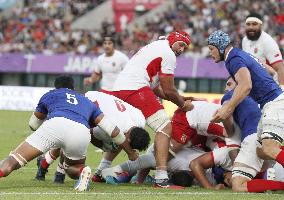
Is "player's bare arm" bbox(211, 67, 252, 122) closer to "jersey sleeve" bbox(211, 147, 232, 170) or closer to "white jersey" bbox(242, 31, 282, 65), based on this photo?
"jersey sleeve" bbox(211, 147, 232, 170)

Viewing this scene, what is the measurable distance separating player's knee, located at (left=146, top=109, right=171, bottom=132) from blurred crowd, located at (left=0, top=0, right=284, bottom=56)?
19725mm

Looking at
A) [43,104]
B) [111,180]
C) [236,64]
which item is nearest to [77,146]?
[43,104]

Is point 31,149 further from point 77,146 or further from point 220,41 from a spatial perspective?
point 220,41

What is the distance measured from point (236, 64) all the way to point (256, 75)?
0.93ft

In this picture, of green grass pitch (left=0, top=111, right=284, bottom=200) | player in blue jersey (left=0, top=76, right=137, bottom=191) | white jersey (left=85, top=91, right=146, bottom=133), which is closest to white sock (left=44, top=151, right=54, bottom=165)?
green grass pitch (left=0, top=111, right=284, bottom=200)

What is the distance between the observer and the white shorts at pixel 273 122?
33.4 feet

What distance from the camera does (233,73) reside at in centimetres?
1062

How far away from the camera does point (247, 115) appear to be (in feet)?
35.8

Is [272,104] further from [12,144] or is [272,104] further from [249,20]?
[12,144]

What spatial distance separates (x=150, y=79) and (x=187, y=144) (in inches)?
39.8

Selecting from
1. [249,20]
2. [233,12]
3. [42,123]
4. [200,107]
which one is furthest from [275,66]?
[233,12]

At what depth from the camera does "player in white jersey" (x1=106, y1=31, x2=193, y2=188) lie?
11641 millimetres

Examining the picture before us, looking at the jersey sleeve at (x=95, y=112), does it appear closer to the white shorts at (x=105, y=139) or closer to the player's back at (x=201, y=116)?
the white shorts at (x=105, y=139)

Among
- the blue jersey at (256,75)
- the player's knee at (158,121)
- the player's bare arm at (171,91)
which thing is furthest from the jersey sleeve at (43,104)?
the blue jersey at (256,75)
